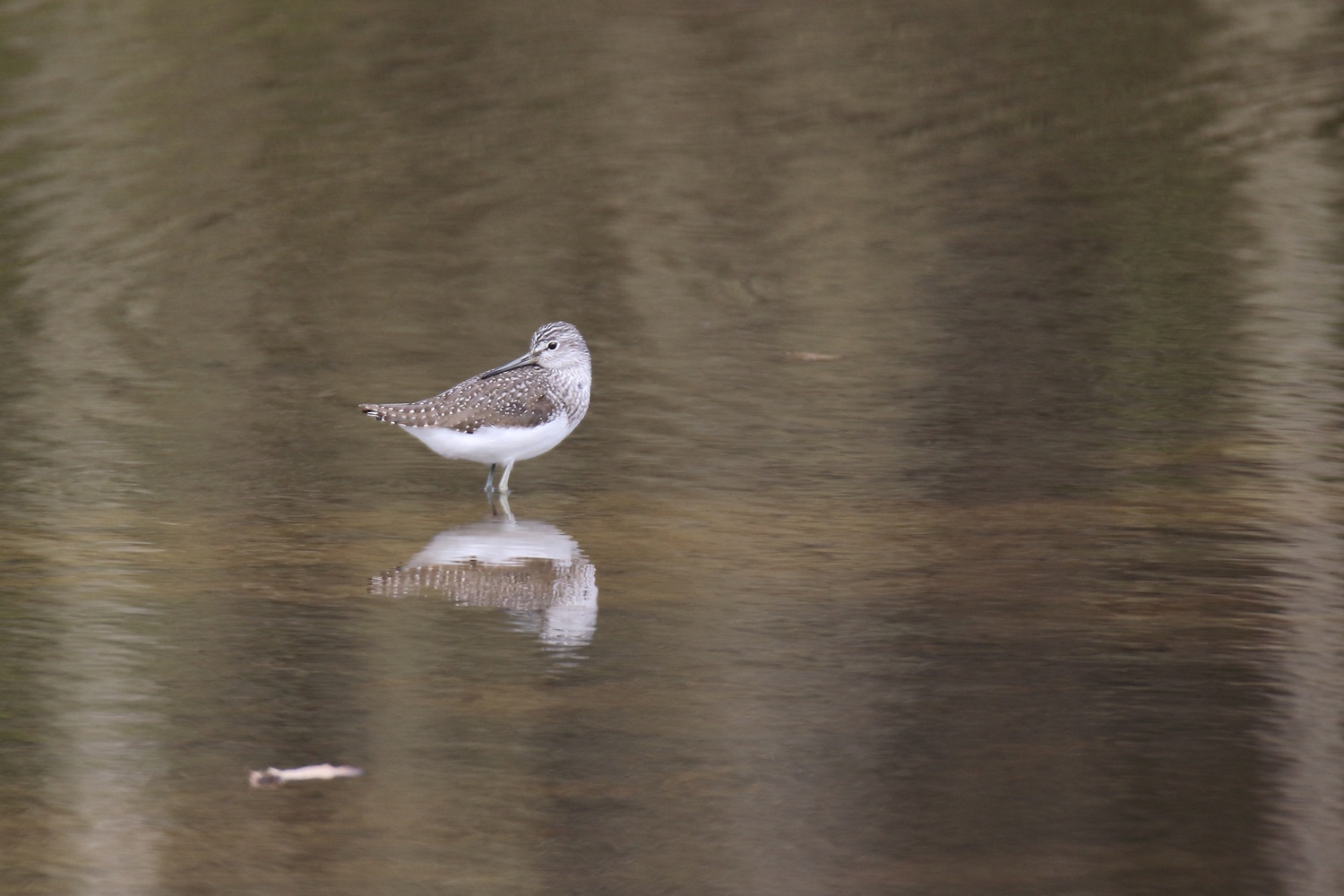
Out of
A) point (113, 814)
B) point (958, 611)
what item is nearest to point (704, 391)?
point (958, 611)

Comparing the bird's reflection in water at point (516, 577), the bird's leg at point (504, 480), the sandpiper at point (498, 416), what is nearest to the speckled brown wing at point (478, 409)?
the sandpiper at point (498, 416)

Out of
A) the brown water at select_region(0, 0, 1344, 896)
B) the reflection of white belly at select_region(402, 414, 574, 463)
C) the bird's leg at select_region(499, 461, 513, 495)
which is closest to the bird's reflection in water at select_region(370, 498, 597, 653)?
the brown water at select_region(0, 0, 1344, 896)

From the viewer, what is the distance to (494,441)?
10070 mm

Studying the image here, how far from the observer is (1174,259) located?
48.5 ft

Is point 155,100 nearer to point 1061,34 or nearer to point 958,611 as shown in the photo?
point 1061,34

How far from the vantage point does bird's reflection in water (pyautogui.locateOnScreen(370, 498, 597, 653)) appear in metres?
8.32

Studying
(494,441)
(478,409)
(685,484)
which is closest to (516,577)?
(494,441)

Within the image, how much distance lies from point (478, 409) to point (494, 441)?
0.59 ft

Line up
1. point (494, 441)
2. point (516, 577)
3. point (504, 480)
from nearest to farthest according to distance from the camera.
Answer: point (516, 577), point (494, 441), point (504, 480)

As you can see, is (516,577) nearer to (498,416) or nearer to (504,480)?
(498,416)

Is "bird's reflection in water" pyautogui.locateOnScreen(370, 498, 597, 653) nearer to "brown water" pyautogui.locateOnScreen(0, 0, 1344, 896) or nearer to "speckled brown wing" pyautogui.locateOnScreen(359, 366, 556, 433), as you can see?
"brown water" pyautogui.locateOnScreen(0, 0, 1344, 896)

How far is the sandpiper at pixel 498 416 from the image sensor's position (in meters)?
10.1

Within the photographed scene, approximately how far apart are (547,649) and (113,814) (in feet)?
6.50

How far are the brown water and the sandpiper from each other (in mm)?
289
